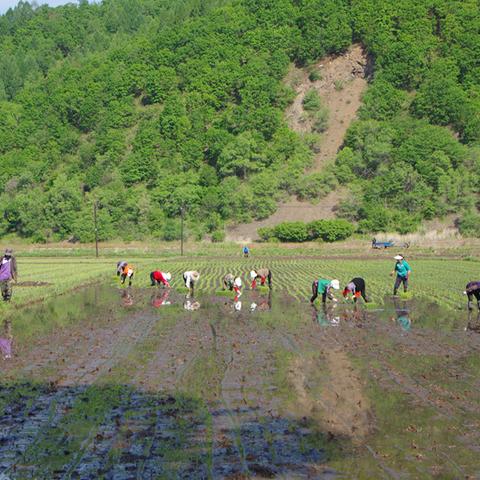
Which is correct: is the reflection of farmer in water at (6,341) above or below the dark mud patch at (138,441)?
above

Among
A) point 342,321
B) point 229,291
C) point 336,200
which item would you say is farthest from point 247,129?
point 342,321

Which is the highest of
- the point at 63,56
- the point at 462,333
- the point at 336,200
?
the point at 63,56

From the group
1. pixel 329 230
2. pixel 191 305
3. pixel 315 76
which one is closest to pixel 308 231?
pixel 329 230

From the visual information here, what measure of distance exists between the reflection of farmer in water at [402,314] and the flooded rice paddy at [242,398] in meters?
0.11

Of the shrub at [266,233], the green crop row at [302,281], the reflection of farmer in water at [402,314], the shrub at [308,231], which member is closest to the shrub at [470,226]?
the shrub at [308,231]

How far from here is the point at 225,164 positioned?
333 feet

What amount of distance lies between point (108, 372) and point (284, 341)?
15.4 ft

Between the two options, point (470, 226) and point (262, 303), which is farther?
point (470, 226)

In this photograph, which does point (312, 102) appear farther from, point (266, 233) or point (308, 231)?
point (266, 233)

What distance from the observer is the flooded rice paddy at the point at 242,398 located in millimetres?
8141

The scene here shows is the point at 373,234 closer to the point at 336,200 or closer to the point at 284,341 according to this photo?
the point at 336,200

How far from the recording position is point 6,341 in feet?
55.1

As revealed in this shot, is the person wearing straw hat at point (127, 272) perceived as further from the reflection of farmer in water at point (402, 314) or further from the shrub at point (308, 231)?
the shrub at point (308, 231)

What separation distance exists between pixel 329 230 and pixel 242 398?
68788 mm
